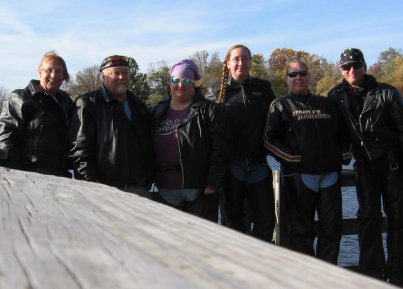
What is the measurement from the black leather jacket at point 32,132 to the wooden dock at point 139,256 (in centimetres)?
309

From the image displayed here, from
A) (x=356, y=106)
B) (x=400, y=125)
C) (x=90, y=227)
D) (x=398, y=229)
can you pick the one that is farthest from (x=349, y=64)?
(x=90, y=227)

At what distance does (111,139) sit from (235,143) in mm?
1102

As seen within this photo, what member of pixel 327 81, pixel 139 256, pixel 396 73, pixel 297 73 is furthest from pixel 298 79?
pixel 396 73

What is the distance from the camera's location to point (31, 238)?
1032 mm

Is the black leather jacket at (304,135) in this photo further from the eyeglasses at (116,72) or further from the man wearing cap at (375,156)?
the eyeglasses at (116,72)

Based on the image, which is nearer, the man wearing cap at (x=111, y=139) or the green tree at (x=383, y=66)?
the man wearing cap at (x=111, y=139)

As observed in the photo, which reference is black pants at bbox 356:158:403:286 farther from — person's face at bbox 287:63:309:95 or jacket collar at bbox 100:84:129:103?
jacket collar at bbox 100:84:129:103

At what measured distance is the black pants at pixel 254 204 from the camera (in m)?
4.70

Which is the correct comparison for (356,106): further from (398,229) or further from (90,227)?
(90,227)

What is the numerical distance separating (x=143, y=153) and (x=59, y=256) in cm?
340

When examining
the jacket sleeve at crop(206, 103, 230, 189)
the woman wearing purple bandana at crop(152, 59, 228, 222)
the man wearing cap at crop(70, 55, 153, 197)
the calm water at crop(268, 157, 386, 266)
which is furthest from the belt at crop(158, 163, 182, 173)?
the calm water at crop(268, 157, 386, 266)

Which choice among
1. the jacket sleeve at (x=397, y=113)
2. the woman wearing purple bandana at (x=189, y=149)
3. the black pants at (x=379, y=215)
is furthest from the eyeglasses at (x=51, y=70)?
the jacket sleeve at (x=397, y=113)

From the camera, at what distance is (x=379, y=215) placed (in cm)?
488

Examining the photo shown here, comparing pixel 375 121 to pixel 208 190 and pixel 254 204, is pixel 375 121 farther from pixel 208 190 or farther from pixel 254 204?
pixel 208 190
